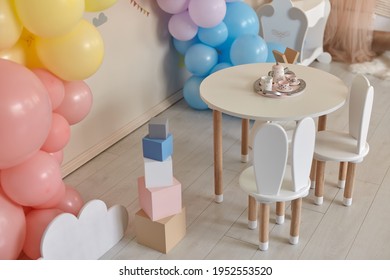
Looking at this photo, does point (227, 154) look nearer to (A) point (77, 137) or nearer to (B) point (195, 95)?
(B) point (195, 95)

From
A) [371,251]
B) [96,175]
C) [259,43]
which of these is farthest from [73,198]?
[259,43]

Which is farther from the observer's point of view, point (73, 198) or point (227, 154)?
point (227, 154)

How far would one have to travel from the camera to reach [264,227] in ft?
7.70

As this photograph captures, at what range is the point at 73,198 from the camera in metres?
2.41

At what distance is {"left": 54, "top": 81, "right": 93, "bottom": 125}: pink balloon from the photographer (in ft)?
7.50

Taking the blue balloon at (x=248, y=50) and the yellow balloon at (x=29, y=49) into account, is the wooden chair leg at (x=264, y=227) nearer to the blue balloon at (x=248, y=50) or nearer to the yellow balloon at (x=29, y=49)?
the yellow balloon at (x=29, y=49)

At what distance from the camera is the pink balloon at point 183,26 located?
132 inches

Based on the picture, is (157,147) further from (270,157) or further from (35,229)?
(35,229)

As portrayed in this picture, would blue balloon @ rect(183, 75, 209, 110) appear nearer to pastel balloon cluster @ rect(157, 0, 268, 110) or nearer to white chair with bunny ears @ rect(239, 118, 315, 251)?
pastel balloon cluster @ rect(157, 0, 268, 110)

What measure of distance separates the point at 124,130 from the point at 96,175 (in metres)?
0.50

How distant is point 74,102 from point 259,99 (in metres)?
0.82

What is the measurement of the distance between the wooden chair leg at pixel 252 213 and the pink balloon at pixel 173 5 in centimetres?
139

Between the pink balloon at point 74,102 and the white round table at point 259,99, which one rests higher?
the pink balloon at point 74,102

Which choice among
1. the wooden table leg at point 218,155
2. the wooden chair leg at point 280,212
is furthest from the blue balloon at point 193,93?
the wooden chair leg at point 280,212
